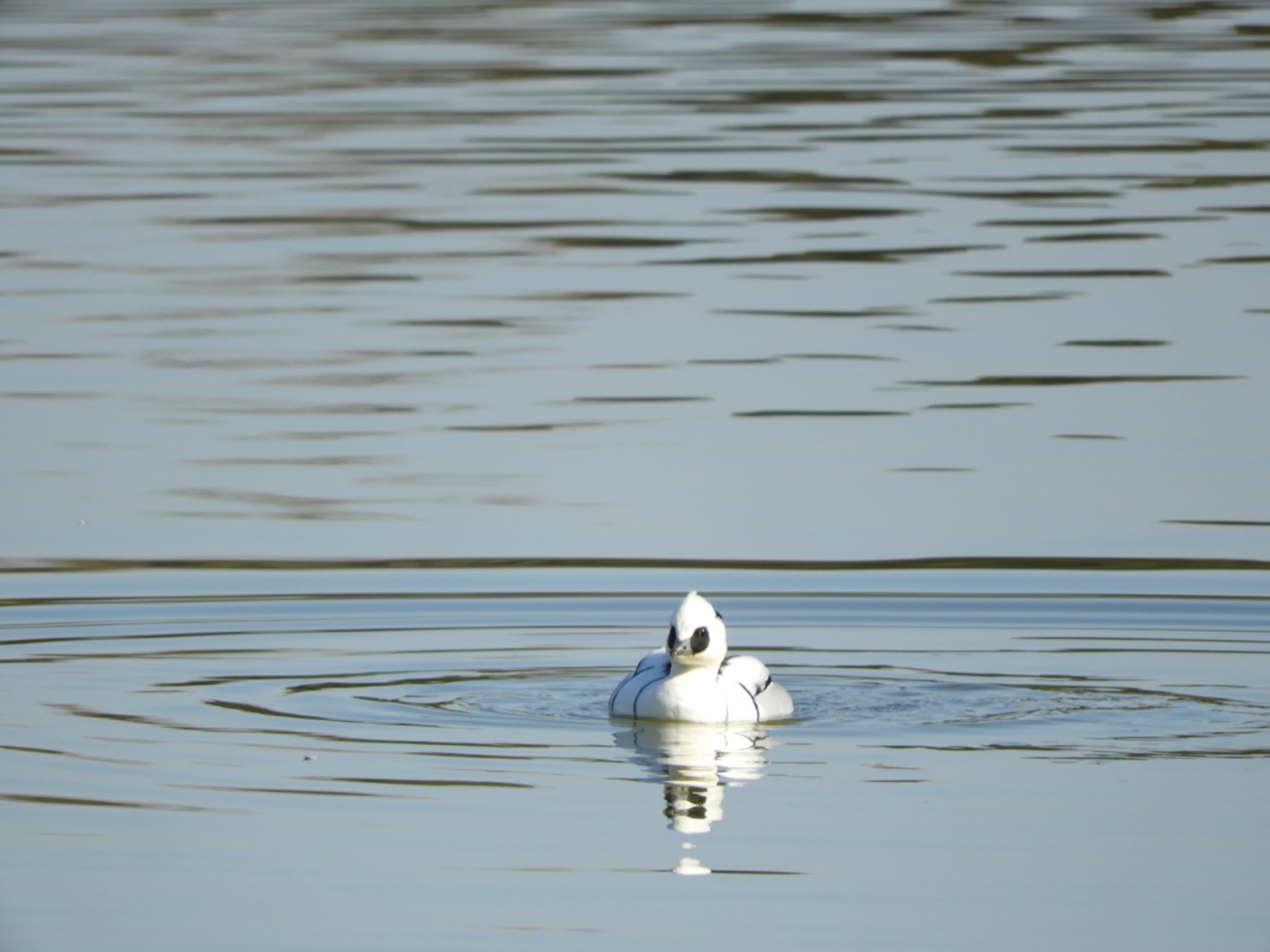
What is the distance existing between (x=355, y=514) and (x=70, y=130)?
14.6 metres

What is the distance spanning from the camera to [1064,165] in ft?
82.8

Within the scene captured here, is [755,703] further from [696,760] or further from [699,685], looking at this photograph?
[696,760]

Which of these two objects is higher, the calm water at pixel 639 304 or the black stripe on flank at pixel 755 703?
the calm water at pixel 639 304

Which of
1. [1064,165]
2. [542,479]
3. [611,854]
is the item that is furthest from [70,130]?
[611,854]

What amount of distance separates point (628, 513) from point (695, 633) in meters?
3.82

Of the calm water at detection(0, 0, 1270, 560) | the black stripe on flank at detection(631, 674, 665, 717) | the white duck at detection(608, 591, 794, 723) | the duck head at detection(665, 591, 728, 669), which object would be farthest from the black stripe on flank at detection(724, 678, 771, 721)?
the calm water at detection(0, 0, 1270, 560)

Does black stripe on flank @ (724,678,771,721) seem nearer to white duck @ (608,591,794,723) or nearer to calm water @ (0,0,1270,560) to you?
white duck @ (608,591,794,723)

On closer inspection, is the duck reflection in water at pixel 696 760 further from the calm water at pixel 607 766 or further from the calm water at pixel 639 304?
the calm water at pixel 639 304

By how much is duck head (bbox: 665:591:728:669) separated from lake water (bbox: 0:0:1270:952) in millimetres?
319

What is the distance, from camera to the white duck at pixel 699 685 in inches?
419

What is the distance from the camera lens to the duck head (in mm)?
10633

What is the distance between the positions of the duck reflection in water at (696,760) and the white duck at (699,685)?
0.06m

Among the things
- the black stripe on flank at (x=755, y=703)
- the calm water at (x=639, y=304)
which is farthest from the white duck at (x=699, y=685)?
the calm water at (x=639, y=304)

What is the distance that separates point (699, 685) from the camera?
10867mm
